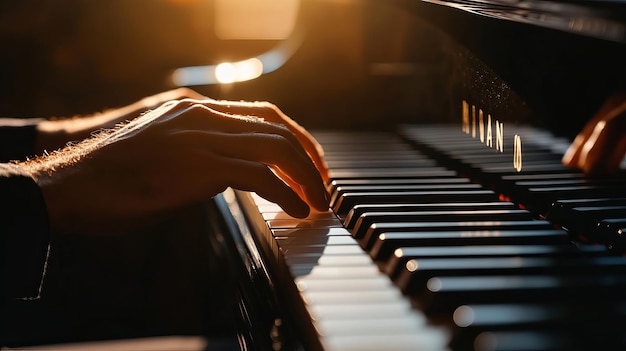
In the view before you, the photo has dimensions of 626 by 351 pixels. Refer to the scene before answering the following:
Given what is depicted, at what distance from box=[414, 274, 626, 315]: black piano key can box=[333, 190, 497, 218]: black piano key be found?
1.17ft

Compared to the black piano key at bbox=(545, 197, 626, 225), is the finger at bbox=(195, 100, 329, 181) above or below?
above

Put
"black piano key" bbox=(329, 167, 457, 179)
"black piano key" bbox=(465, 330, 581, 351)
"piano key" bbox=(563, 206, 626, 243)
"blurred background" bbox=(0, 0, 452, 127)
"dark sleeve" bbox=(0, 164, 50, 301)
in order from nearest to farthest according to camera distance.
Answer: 1. "black piano key" bbox=(465, 330, 581, 351)
2. "piano key" bbox=(563, 206, 626, 243)
3. "dark sleeve" bbox=(0, 164, 50, 301)
4. "black piano key" bbox=(329, 167, 457, 179)
5. "blurred background" bbox=(0, 0, 452, 127)

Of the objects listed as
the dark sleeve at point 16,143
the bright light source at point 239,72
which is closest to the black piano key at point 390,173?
the bright light source at point 239,72

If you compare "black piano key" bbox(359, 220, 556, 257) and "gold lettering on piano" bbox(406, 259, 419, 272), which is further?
"black piano key" bbox(359, 220, 556, 257)

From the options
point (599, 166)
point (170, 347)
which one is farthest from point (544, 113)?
point (170, 347)

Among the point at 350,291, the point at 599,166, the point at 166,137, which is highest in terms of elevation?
the point at 166,137

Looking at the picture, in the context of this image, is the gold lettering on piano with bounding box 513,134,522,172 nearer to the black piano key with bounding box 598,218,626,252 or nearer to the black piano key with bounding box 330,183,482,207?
the black piano key with bounding box 330,183,482,207

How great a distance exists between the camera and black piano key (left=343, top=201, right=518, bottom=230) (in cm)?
101

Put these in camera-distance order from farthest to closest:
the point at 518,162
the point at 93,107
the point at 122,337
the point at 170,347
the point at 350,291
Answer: the point at 93,107 → the point at 122,337 → the point at 170,347 → the point at 518,162 → the point at 350,291

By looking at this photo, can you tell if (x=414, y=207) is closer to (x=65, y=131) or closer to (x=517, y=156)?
(x=517, y=156)

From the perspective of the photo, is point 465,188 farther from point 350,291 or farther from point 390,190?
point 350,291

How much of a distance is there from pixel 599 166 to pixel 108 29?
2141 millimetres

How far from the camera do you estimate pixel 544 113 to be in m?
1.00

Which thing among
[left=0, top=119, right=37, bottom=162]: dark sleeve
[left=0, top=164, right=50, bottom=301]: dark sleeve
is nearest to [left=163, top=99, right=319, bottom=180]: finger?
[left=0, top=164, right=50, bottom=301]: dark sleeve
